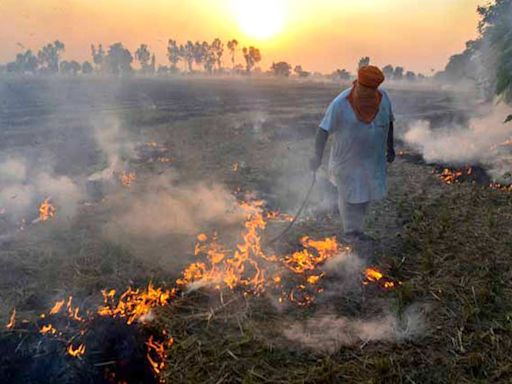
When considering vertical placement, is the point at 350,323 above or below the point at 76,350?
above

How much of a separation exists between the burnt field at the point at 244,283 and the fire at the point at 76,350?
0.04 ft

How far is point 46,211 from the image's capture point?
7.32m

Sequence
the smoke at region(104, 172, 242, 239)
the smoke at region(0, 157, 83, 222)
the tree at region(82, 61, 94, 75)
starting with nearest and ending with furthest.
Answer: the smoke at region(104, 172, 242, 239), the smoke at region(0, 157, 83, 222), the tree at region(82, 61, 94, 75)

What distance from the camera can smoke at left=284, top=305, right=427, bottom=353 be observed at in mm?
4000

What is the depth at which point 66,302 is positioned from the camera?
15.2ft

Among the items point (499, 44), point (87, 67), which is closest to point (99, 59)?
point (87, 67)

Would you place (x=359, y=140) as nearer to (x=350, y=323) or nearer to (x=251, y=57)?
(x=350, y=323)

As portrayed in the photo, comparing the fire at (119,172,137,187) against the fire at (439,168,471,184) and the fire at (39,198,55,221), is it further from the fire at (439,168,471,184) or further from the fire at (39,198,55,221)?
the fire at (439,168,471,184)

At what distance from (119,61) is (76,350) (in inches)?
3977

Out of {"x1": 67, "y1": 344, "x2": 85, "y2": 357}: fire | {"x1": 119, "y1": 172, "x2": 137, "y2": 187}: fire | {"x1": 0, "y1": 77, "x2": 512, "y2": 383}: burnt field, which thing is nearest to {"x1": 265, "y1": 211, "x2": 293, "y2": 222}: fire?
{"x1": 0, "y1": 77, "x2": 512, "y2": 383}: burnt field

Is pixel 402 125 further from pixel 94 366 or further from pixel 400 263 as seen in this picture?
pixel 94 366

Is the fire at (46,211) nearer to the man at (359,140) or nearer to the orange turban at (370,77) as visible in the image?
the man at (359,140)

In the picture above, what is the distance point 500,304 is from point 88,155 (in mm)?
11372

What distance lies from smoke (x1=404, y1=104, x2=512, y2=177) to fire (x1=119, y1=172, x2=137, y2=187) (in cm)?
770
